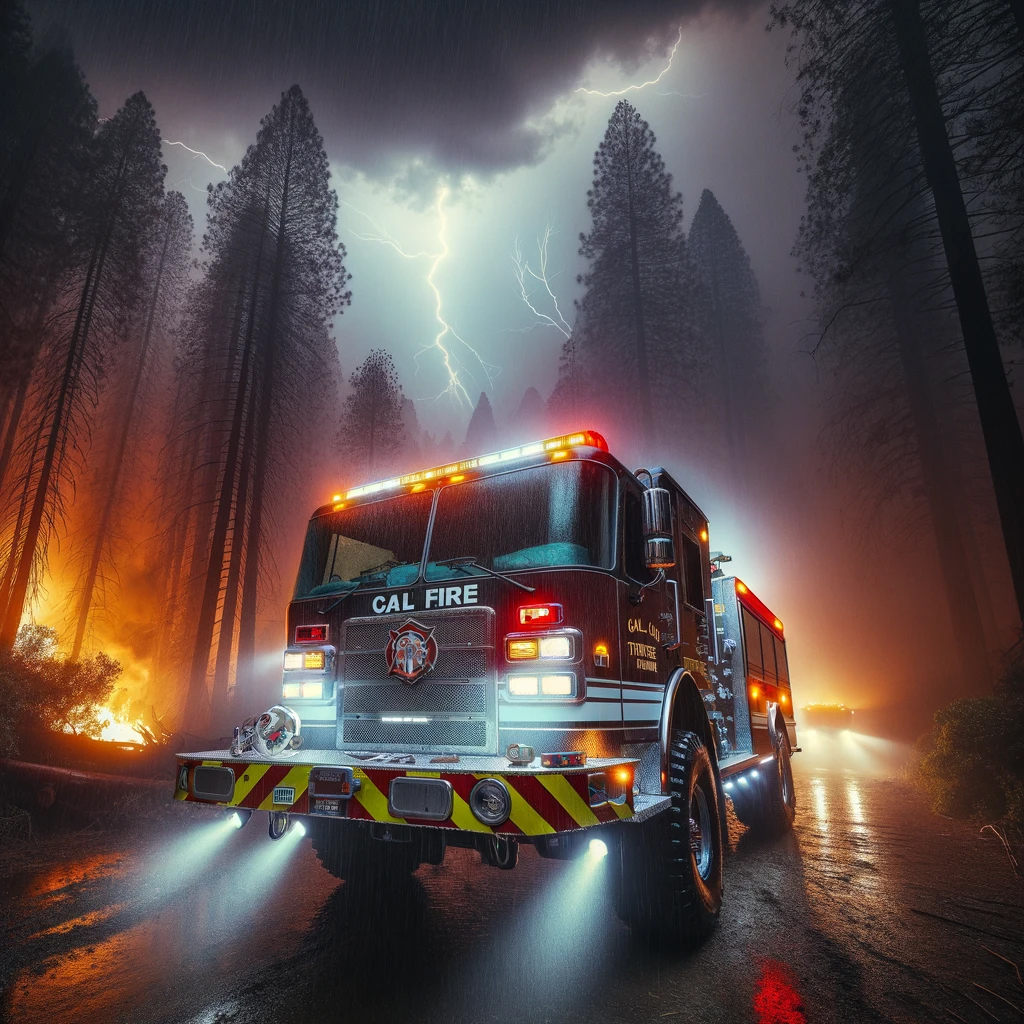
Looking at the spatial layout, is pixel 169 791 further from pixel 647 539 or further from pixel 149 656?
pixel 149 656

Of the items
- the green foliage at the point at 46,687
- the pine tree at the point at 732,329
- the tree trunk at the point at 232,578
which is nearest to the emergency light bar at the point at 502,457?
the green foliage at the point at 46,687

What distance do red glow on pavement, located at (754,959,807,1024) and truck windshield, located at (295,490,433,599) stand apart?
10.2ft

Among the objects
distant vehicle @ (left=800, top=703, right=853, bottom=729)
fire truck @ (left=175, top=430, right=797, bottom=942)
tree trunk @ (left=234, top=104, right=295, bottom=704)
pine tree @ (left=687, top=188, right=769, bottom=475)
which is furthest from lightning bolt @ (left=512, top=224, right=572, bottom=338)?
fire truck @ (left=175, top=430, right=797, bottom=942)

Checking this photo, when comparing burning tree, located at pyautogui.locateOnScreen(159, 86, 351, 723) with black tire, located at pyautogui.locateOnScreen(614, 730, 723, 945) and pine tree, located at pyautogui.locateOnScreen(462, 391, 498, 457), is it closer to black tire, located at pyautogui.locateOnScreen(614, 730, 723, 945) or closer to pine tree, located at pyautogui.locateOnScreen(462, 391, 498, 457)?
black tire, located at pyautogui.locateOnScreen(614, 730, 723, 945)

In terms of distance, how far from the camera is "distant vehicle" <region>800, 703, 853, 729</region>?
90.4 ft

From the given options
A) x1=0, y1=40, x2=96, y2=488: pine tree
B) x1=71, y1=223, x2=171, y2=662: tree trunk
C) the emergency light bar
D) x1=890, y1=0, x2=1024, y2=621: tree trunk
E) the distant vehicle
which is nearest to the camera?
the emergency light bar

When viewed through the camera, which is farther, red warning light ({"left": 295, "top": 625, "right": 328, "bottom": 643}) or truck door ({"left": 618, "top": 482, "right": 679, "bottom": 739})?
red warning light ({"left": 295, "top": 625, "right": 328, "bottom": 643})

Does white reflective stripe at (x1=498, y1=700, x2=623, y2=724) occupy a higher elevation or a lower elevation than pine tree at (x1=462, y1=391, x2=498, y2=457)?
lower

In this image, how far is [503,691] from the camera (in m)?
3.69

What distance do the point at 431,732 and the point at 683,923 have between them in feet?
6.29

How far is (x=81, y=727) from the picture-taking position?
1064cm

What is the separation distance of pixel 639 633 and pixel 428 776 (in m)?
1.84

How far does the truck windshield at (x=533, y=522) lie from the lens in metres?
3.92

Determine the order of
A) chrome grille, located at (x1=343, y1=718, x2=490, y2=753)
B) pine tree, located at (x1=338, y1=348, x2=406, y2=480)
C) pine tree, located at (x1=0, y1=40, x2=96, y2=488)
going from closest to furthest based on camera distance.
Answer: chrome grille, located at (x1=343, y1=718, x2=490, y2=753), pine tree, located at (x1=0, y1=40, x2=96, y2=488), pine tree, located at (x1=338, y1=348, x2=406, y2=480)
